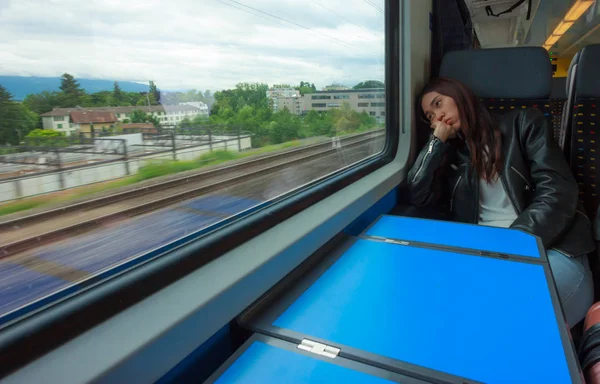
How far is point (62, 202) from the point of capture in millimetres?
740

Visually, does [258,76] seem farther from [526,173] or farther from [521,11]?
[521,11]

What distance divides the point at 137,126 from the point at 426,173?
1.48 metres

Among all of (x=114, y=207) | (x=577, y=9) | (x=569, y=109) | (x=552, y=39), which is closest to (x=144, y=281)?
(x=114, y=207)

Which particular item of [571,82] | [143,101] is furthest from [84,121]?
[571,82]

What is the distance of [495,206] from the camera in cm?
187

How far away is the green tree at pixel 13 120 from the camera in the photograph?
0.63 metres

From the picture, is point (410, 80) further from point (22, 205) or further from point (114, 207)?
point (22, 205)

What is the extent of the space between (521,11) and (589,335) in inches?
208

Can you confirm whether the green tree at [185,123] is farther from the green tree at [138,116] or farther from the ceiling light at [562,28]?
the ceiling light at [562,28]

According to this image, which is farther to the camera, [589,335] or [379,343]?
[589,335]

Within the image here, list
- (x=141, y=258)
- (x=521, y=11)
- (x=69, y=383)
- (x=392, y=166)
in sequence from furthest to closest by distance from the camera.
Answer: (x=521, y=11) < (x=392, y=166) < (x=141, y=258) < (x=69, y=383)

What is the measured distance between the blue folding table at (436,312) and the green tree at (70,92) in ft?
1.88

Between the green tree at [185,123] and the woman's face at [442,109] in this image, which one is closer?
the green tree at [185,123]

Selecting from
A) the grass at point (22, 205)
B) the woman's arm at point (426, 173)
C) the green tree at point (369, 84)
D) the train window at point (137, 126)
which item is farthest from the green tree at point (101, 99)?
the woman's arm at point (426, 173)
